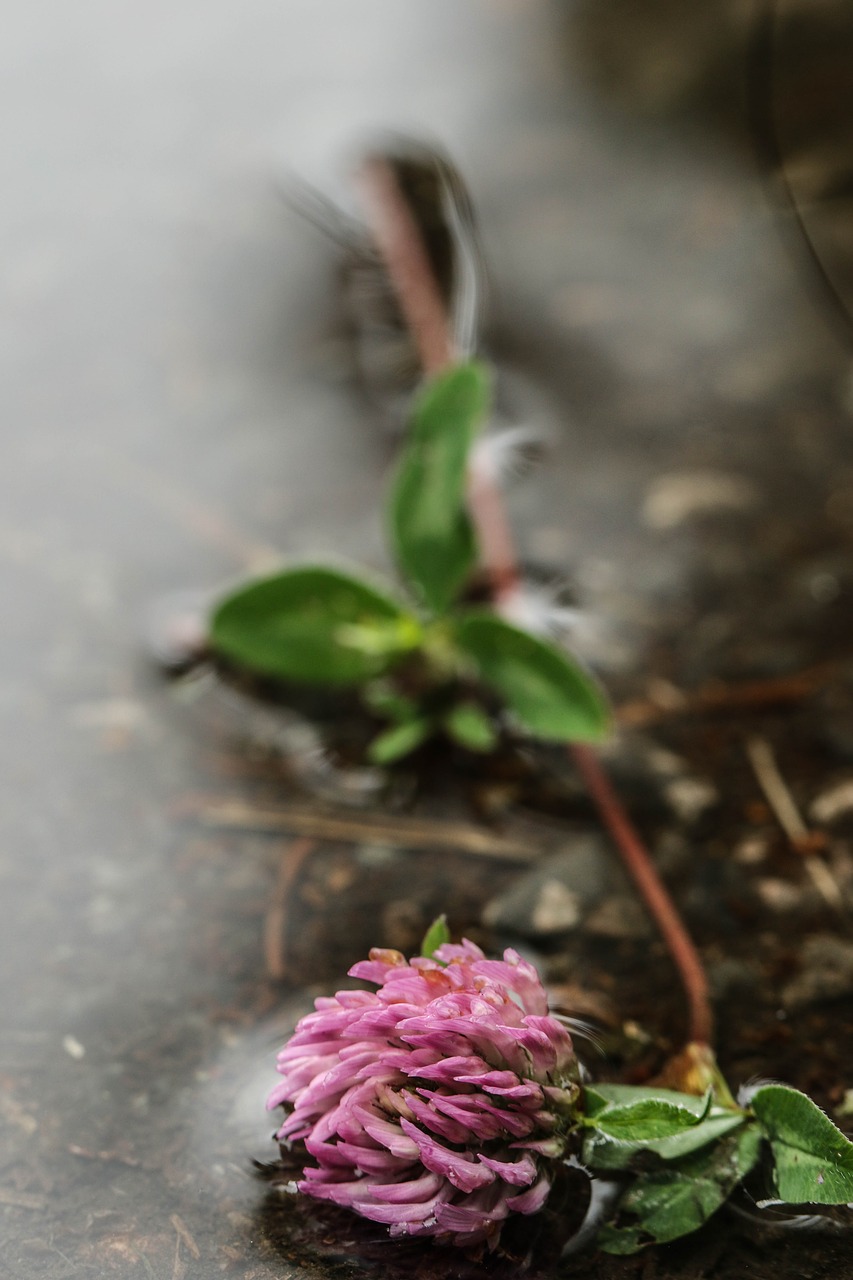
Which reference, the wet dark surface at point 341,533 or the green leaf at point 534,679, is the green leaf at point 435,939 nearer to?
the wet dark surface at point 341,533

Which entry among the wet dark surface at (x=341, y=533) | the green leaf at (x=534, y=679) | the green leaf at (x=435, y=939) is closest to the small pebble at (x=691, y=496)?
the wet dark surface at (x=341, y=533)

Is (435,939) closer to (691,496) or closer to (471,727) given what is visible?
(471,727)

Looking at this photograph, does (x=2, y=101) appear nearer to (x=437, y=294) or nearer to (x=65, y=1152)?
(x=437, y=294)

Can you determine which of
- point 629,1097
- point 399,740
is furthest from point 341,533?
point 629,1097

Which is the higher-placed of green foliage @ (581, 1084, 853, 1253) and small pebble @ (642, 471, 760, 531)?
small pebble @ (642, 471, 760, 531)

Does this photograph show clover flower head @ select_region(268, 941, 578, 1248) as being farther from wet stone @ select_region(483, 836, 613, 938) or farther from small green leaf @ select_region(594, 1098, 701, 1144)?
wet stone @ select_region(483, 836, 613, 938)

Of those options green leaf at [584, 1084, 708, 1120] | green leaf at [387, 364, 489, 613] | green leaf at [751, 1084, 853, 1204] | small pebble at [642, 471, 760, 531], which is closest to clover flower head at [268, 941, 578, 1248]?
green leaf at [584, 1084, 708, 1120]

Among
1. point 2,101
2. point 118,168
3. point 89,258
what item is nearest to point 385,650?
point 89,258
